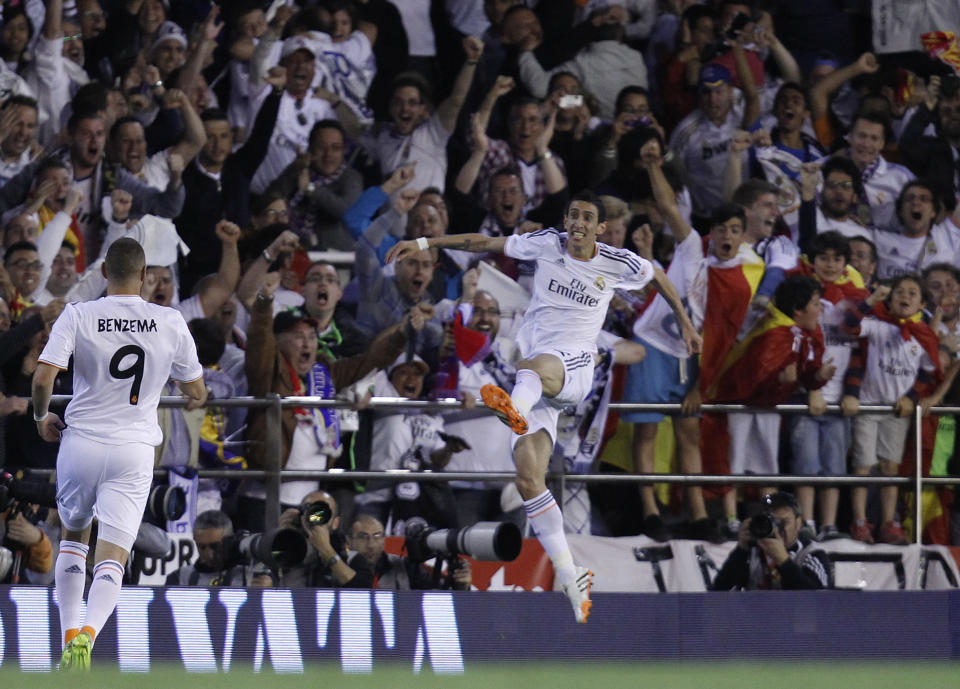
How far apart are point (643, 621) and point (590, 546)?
1619mm

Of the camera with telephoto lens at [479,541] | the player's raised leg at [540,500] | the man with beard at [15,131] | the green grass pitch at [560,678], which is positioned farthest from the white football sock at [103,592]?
the man with beard at [15,131]

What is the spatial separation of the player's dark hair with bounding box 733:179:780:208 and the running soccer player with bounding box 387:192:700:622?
238cm

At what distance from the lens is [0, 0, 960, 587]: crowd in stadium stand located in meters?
10.1

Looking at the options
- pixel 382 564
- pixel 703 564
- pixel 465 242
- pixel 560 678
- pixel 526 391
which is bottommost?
pixel 703 564

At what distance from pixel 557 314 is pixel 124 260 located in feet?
9.36

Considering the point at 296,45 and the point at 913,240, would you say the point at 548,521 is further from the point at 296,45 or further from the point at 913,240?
the point at 296,45

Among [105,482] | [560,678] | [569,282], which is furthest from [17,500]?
[569,282]

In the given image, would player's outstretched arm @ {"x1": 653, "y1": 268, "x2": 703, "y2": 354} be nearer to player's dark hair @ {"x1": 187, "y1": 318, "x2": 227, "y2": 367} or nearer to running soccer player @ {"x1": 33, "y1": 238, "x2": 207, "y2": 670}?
player's dark hair @ {"x1": 187, "y1": 318, "x2": 227, "y2": 367}

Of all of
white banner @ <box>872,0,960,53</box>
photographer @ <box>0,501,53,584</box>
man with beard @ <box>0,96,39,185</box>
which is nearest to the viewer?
photographer @ <box>0,501,53,584</box>

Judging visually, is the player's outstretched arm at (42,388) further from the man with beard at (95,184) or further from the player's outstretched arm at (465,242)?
the man with beard at (95,184)

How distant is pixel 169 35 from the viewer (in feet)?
38.9

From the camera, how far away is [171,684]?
20.2 feet

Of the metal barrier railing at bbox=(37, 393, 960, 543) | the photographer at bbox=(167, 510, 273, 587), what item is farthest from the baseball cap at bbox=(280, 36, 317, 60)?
the photographer at bbox=(167, 510, 273, 587)

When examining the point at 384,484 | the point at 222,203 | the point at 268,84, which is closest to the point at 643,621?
the point at 384,484
